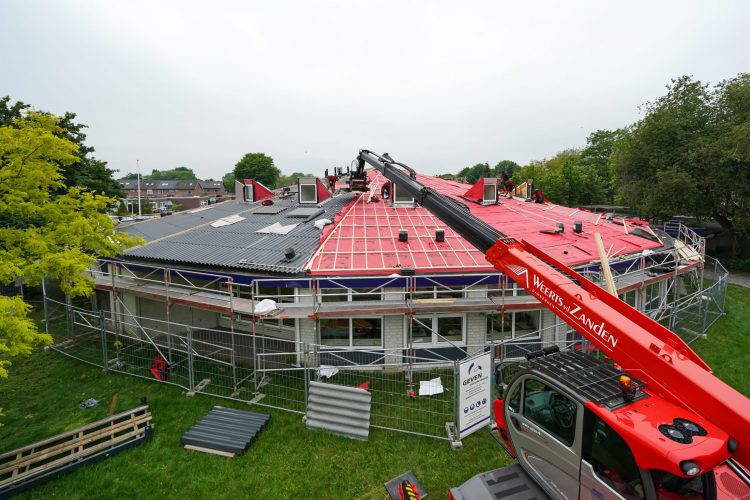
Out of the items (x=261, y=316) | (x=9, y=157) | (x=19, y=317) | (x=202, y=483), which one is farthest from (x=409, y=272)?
(x=9, y=157)

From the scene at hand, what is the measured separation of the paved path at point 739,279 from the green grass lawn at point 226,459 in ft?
66.0

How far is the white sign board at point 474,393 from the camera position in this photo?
9.98m

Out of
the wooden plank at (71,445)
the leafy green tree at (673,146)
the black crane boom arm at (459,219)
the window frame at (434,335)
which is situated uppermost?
the leafy green tree at (673,146)

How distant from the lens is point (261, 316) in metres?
12.6

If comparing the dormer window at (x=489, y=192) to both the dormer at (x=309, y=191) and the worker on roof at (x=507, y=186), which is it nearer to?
A: the worker on roof at (x=507, y=186)

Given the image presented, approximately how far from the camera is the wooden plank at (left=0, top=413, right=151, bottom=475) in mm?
8893

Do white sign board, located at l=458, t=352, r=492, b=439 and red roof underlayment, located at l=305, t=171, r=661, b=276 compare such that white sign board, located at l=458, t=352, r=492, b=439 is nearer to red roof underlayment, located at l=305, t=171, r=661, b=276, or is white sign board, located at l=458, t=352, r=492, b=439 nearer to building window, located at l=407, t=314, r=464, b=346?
red roof underlayment, located at l=305, t=171, r=661, b=276

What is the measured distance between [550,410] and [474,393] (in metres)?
4.01

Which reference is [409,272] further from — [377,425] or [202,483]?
[202,483]

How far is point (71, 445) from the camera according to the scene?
9484 mm

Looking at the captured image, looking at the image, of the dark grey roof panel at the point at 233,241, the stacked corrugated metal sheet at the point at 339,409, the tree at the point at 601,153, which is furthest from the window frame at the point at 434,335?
the tree at the point at 601,153

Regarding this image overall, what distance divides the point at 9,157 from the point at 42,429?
7.68 meters

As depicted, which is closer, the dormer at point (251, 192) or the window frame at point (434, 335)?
the window frame at point (434, 335)

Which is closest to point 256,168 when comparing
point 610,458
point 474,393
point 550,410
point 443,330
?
point 443,330
